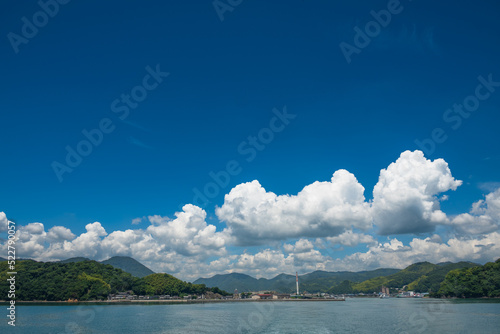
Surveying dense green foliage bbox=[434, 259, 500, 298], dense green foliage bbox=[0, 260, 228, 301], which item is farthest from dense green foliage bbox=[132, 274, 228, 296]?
dense green foliage bbox=[434, 259, 500, 298]

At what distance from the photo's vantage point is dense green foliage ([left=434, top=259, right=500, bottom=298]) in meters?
132

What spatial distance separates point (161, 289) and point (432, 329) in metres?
141

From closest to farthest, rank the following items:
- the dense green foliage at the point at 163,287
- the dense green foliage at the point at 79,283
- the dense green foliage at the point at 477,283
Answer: the dense green foliage at the point at 79,283 → the dense green foliage at the point at 477,283 → the dense green foliage at the point at 163,287

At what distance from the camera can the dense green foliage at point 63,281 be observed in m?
127

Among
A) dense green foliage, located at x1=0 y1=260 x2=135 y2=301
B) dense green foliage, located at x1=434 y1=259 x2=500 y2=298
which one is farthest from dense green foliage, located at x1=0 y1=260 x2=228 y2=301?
dense green foliage, located at x1=434 y1=259 x2=500 y2=298

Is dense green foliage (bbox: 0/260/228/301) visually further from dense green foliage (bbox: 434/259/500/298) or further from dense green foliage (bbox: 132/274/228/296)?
dense green foliage (bbox: 434/259/500/298)

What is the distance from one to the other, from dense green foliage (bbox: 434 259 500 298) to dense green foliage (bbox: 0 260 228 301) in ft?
392

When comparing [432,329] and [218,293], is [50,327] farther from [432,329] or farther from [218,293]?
[218,293]

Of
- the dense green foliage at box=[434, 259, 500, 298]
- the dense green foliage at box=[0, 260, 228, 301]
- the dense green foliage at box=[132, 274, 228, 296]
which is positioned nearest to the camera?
the dense green foliage at box=[0, 260, 228, 301]

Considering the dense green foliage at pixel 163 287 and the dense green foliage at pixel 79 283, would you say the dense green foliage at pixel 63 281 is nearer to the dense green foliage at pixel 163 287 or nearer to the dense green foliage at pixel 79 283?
the dense green foliage at pixel 79 283

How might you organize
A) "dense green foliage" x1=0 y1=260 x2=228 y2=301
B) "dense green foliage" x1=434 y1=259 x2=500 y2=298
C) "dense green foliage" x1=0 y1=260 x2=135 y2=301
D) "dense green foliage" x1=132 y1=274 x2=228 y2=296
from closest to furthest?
"dense green foliage" x1=0 y1=260 x2=135 y2=301 < "dense green foliage" x1=0 y1=260 x2=228 y2=301 < "dense green foliage" x1=434 y1=259 x2=500 y2=298 < "dense green foliage" x1=132 y1=274 x2=228 y2=296

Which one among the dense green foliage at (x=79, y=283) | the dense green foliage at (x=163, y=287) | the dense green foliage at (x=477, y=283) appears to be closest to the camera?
the dense green foliage at (x=79, y=283)

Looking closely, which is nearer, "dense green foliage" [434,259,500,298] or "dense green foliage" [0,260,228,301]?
"dense green foliage" [0,260,228,301]

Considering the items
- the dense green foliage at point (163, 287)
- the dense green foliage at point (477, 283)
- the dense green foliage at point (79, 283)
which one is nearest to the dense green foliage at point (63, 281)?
the dense green foliage at point (79, 283)
